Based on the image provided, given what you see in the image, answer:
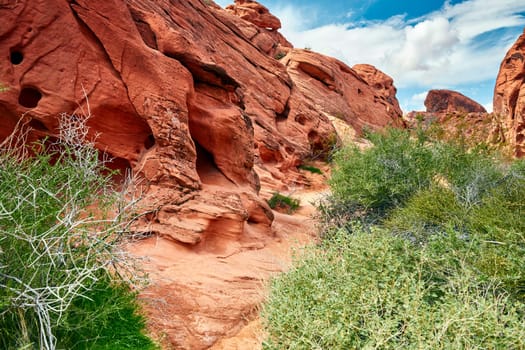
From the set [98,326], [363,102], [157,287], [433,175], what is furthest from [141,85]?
[363,102]

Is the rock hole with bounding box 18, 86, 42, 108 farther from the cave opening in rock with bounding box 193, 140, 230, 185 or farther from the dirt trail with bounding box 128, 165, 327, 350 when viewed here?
the cave opening in rock with bounding box 193, 140, 230, 185

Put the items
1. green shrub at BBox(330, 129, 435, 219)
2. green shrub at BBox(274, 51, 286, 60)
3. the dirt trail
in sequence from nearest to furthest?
the dirt trail
green shrub at BBox(330, 129, 435, 219)
green shrub at BBox(274, 51, 286, 60)

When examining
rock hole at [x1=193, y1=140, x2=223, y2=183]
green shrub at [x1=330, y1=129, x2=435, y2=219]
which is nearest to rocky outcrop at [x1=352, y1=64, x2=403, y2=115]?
green shrub at [x1=330, y1=129, x2=435, y2=219]

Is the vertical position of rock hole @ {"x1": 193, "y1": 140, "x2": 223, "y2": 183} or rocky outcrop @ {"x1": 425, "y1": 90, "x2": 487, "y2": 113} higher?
rocky outcrop @ {"x1": 425, "y1": 90, "x2": 487, "y2": 113}

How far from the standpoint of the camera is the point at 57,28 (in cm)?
555

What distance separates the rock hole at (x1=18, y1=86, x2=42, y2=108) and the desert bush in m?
3.08

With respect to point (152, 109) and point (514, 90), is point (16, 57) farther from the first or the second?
point (514, 90)

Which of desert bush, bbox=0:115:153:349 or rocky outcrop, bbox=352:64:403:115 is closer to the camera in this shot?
desert bush, bbox=0:115:153:349

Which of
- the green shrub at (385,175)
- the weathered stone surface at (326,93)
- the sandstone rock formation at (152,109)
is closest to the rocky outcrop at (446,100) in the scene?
the weathered stone surface at (326,93)

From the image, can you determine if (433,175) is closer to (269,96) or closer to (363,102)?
(269,96)

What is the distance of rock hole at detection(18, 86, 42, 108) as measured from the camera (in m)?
5.53

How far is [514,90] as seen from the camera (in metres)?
23.3

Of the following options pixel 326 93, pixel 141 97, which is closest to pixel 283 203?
pixel 141 97

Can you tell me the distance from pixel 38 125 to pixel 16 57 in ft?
3.64
